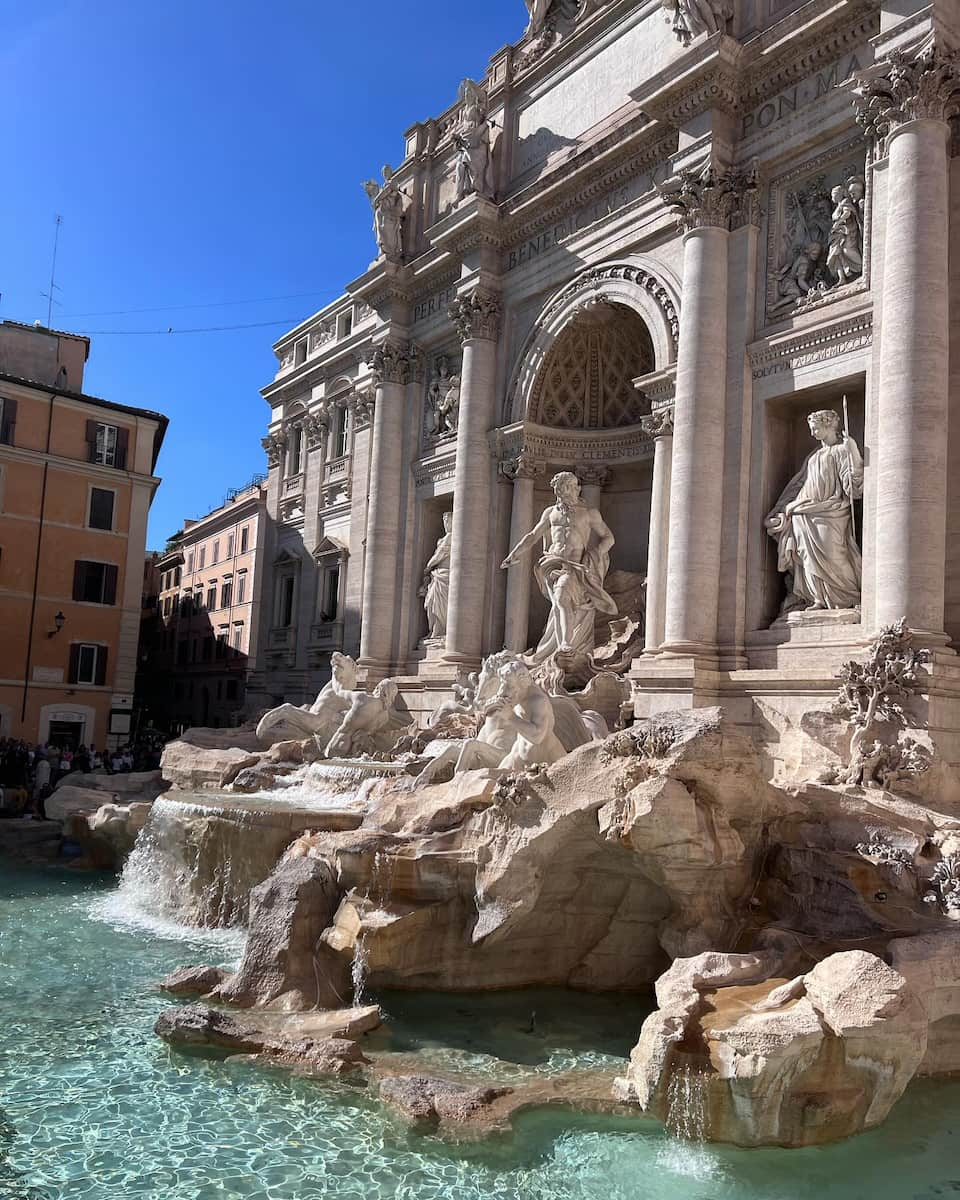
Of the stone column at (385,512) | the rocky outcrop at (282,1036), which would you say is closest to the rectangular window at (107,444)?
the stone column at (385,512)

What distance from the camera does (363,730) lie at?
16.7 m

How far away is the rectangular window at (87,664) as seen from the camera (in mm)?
28078

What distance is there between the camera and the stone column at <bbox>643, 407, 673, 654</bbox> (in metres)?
14.8

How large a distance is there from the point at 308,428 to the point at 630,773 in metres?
21.5

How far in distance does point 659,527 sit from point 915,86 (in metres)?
6.41

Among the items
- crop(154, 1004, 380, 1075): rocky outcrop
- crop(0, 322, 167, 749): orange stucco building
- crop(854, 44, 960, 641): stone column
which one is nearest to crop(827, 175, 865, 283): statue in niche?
crop(854, 44, 960, 641): stone column

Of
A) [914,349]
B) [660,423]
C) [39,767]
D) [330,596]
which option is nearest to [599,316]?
[660,423]

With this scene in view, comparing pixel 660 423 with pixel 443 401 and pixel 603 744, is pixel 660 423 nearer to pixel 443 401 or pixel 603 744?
pixel 443 401

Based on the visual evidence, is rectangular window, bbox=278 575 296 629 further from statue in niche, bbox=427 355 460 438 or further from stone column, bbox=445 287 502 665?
stone column, bbox=445 287 502 665

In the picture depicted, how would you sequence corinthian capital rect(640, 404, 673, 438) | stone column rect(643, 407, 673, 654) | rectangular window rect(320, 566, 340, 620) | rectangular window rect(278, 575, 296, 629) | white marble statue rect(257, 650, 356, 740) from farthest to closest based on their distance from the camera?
rectangular window rect(278, 575, 296, 629) → rectangular window rect(320, 566, 340, 620) → white marble statue rect(257, 650, 356, 740) → corinthian capital rect(640, 404, 673, 438) → stone column rect(643, 407, 673, 654)

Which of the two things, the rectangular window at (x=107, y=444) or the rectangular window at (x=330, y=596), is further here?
the rectangular window at (x=107, y=444)

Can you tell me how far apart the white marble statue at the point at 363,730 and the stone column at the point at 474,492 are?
2522 millimetres

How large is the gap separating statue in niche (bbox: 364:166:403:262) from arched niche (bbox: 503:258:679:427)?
5432mm

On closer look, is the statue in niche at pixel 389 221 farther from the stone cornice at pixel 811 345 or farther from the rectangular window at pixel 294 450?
the stone cornice at pixel 811 345
